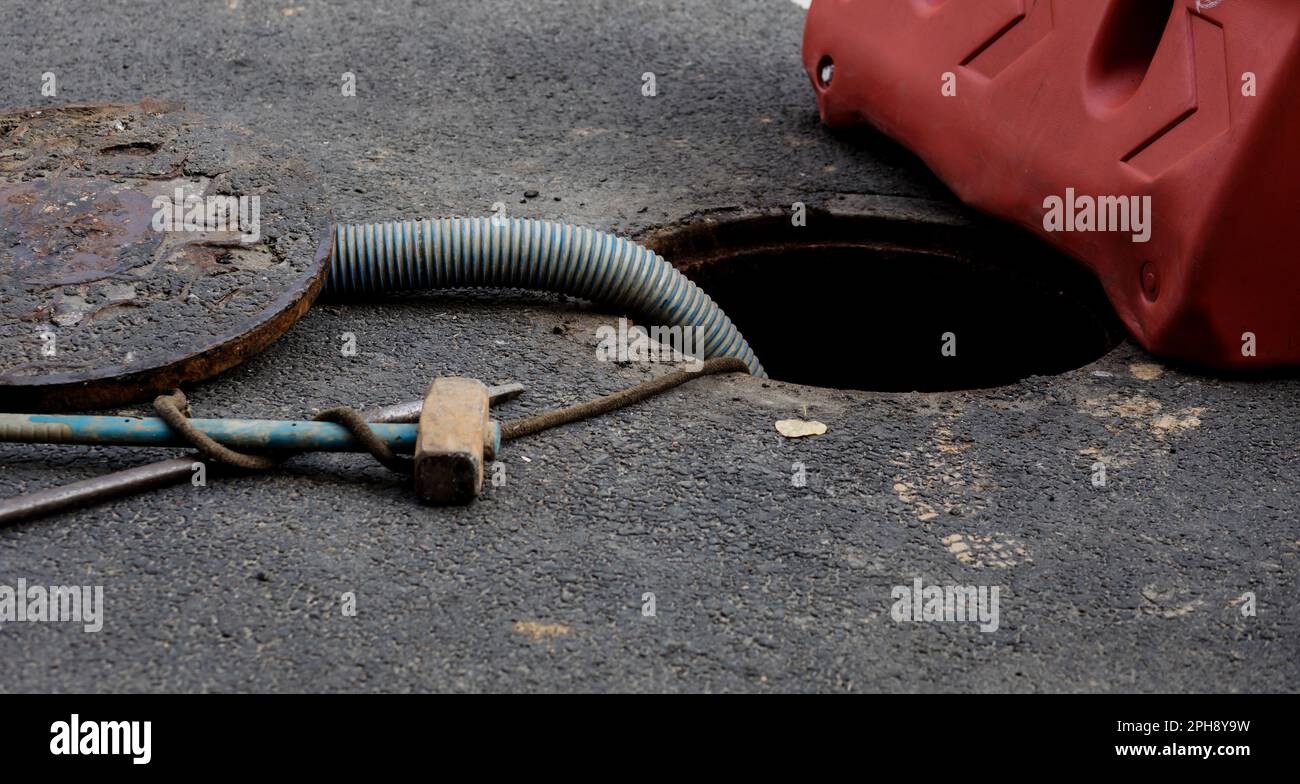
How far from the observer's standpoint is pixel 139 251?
106 inches

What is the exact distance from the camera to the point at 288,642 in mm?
1880

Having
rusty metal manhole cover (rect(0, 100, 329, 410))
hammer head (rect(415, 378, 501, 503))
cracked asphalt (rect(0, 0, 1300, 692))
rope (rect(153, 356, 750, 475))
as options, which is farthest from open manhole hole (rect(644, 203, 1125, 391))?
hammer head (rect(415, 378, 501, 503))

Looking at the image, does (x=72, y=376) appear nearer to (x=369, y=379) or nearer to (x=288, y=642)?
(x=369, y=379)

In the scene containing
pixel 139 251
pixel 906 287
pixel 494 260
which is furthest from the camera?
pixel 906 287

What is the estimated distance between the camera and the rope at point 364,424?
2.21 meters

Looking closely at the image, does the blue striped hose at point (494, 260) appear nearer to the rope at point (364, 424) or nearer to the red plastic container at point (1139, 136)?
the rope at point (364, 424)

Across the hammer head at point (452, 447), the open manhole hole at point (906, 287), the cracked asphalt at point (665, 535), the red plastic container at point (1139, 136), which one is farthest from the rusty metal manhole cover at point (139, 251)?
the red plastic container at point (1139, 136)

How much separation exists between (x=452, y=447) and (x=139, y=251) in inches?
39.3

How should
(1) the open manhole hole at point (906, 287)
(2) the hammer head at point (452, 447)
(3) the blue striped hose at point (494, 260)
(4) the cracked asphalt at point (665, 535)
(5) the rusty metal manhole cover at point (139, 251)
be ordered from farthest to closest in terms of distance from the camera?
(1) the open manhole hole at point (906, 287) → (3) the blue striped hose at point (494, 260) → (5) the rusty metal manhole cover at point (139, 251) → (2) the hammer head at point (452, 447) → (4) the cracked asphalt at point (665, 535)

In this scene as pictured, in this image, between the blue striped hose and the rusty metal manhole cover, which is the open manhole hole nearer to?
the blue striped hose

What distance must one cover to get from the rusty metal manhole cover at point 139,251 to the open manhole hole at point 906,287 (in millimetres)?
1002

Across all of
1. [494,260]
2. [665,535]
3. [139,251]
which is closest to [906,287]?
[494,260]

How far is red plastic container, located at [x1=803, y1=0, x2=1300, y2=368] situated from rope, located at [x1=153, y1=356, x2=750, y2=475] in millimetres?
1108

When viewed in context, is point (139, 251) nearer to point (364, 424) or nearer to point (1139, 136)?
point (364, 424)
